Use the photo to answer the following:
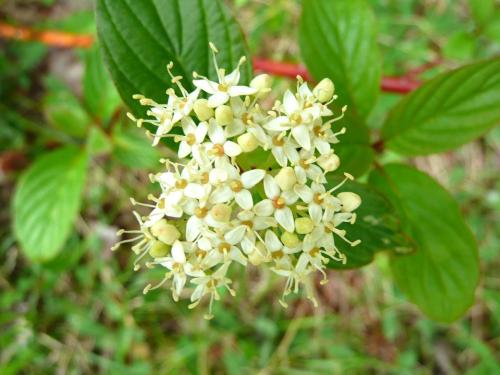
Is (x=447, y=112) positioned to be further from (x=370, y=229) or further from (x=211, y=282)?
(x=211, y=282)

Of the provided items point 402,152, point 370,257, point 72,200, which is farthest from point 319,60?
point 72,200

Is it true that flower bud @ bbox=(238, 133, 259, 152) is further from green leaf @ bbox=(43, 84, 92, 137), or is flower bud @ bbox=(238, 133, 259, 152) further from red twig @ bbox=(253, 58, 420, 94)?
green leaf @ bbox=(43, 84, 92, 137)

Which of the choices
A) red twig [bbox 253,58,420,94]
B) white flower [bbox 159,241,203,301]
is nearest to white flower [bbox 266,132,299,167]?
white flower [bbox 159,241,203,301]

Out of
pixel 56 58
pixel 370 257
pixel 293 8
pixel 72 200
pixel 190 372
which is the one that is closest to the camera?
pixel 370 257

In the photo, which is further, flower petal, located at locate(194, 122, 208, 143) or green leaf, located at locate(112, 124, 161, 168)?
green leaf, located at locate(112, 124, 161, 168)

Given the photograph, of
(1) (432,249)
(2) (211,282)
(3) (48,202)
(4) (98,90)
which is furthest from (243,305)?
(2) (211,282)

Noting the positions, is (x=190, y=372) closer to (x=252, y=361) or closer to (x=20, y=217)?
(x=252, y=361)
